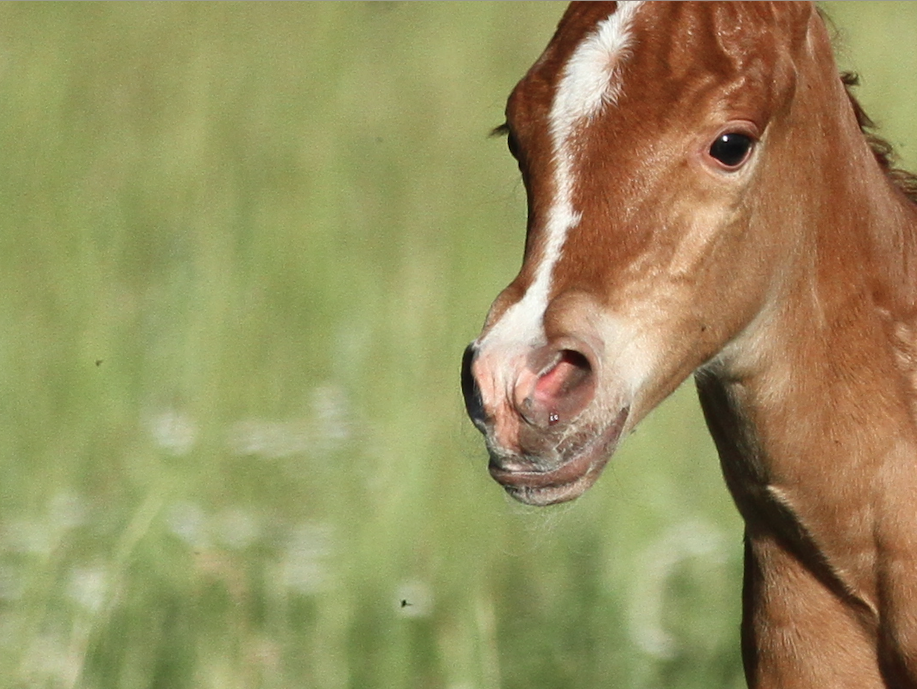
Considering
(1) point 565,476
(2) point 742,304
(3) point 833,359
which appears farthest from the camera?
(3) point 833,359

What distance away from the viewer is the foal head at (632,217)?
288 centimetres

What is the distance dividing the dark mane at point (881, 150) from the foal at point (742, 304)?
17 millimetres

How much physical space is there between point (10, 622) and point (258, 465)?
4.11ft

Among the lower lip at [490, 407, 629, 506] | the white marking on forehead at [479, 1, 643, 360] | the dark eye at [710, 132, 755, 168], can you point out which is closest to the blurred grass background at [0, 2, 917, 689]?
the lower lip at [490, 407, 629, 506]

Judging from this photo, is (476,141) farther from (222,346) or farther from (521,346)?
(521,346)

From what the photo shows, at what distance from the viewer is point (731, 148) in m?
3.03

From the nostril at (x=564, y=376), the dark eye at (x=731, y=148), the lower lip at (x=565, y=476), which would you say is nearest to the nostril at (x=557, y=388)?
the nostril at (x=564, y=376)

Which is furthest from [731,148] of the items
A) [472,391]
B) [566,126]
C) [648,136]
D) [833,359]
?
[472,391]

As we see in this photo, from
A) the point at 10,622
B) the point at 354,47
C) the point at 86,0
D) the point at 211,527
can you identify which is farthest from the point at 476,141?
the point at 10,622

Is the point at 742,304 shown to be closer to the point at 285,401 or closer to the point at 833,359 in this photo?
the point at 833,359

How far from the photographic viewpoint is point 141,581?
468 centimetres

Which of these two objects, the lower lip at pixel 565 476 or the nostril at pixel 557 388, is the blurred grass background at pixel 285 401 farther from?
the nostril at pixel 557 388

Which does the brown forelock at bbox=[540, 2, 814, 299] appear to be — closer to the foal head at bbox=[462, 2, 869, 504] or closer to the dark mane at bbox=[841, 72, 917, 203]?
the foal head at bbox=[462, 2, 869, 504]

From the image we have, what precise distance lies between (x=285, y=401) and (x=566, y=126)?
3201mm
